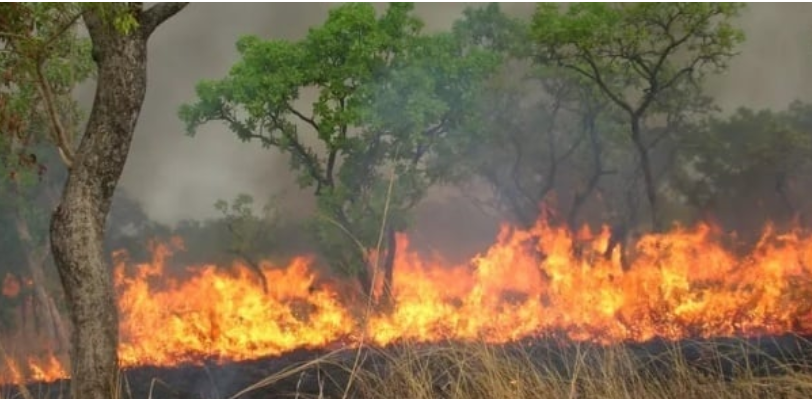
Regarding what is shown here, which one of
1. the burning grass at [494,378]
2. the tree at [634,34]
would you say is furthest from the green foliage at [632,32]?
the burning grass at [494,378]

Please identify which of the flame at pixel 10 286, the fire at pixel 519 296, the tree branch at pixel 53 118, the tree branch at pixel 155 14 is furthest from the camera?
the flame at pixel 10 286

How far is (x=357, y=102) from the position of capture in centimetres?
2958

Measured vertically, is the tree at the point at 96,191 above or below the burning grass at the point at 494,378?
above

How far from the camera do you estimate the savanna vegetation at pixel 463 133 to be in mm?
29453

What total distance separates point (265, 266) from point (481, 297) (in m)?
10.6

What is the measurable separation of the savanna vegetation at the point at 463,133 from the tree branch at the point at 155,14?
1933 millimetres

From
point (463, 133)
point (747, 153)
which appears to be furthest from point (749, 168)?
point (463, 133)

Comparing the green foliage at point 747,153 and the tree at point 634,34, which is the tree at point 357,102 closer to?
the tree at point 634,34

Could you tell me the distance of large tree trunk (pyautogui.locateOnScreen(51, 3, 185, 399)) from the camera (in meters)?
11.1

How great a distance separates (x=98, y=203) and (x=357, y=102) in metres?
18.7

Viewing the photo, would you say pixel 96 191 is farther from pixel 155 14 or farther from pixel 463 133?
pixel 463 133

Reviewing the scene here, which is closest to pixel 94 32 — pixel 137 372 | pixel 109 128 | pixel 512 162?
pixel 109 128

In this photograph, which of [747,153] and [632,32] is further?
[747,153]

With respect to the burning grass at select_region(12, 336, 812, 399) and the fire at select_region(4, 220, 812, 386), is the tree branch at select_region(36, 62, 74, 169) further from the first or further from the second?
the fire at select_region(4, 220, 812, 386)
